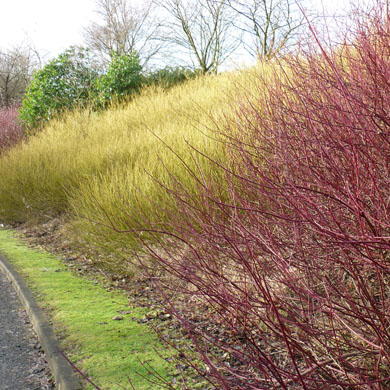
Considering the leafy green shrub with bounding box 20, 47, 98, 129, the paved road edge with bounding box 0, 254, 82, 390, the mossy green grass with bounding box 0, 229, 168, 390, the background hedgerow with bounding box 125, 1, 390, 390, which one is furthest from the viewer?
the leafy green shrub with bounding box 20, 47, 98, 129

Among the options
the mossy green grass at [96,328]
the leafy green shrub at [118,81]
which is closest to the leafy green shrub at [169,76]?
the leafy green shrub at [118,81]

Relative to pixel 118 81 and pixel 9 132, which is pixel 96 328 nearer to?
pixel 118 81

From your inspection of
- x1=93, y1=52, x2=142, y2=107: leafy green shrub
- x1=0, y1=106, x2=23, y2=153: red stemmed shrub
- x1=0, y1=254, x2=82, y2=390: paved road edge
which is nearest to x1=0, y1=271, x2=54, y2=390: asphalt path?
x1=0, y1=254, x2=82, y2=390: paved road edge

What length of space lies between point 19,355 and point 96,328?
0.78 m

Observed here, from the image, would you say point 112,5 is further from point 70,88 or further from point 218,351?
point 218,351

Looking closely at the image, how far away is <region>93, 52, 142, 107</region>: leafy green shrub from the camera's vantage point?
16.5 meters

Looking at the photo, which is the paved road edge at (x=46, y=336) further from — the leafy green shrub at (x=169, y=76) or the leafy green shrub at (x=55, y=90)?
the leafy green shrub at (x=169, y=76)

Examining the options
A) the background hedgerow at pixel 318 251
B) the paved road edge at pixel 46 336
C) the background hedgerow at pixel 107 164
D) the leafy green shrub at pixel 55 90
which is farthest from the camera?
the leafy green shrub at pixel 55 90

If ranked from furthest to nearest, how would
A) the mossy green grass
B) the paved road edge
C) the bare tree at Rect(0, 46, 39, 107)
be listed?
the bare tree at Rect(0, 46, 39, 107) < the mossy green grass < the paved road edge

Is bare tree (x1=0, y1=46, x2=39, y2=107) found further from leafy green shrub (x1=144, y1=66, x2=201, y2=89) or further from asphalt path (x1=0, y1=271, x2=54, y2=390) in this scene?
asphalt path (x1=0, y1=271, x2=54, y2=390)

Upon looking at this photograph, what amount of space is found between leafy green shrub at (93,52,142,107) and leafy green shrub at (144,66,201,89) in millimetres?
851

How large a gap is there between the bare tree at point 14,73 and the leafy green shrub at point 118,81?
56.8 feet

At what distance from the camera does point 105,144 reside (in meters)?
10.1

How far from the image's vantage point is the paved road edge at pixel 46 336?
12.0 feet
